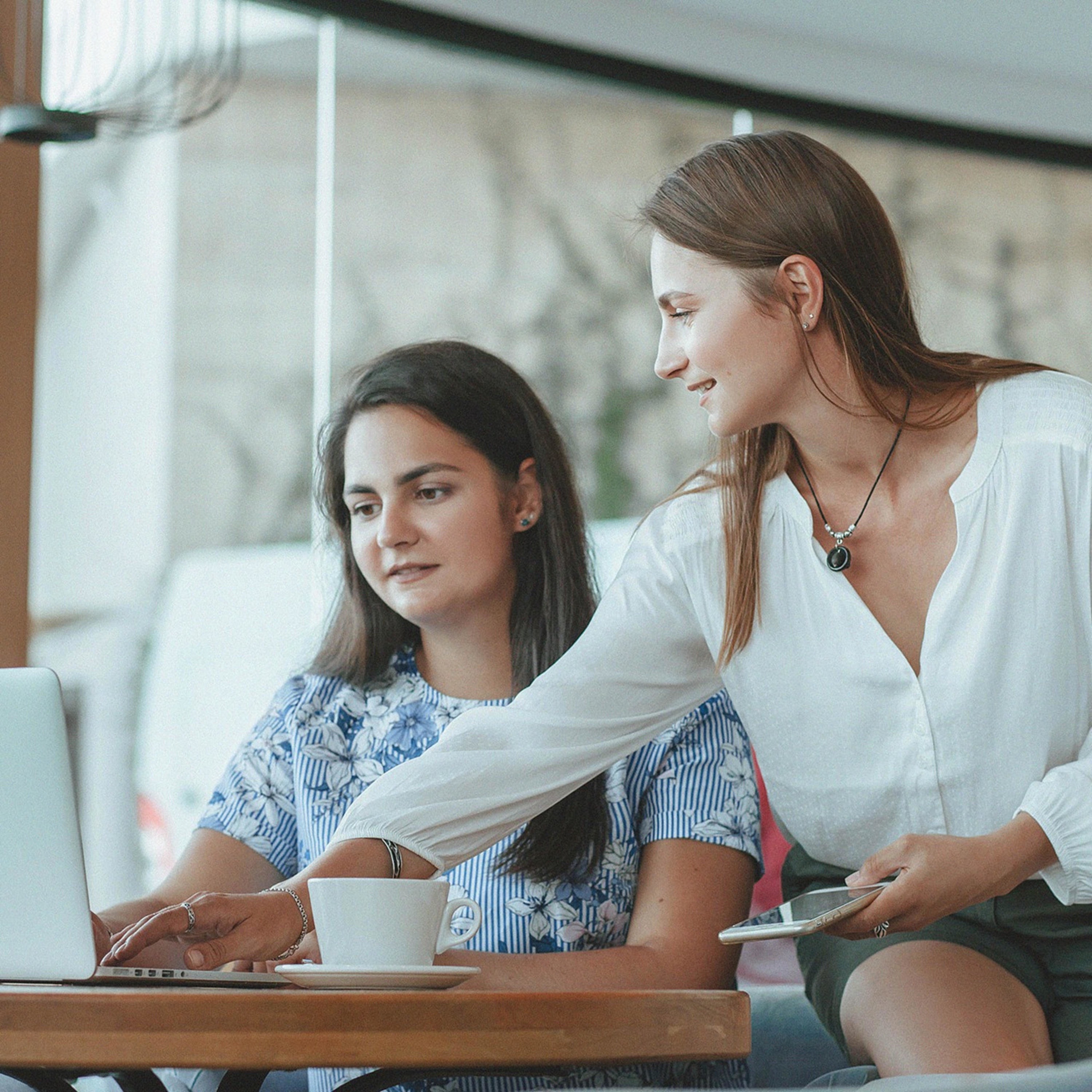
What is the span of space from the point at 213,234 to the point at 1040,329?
8.24 feet

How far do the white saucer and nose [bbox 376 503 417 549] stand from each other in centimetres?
82

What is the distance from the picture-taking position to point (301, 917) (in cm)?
132

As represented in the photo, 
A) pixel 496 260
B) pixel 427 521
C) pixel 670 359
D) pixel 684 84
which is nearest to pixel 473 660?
pixel 427 521

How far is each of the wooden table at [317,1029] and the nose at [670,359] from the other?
0.77 metres

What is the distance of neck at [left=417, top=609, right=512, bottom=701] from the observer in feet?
6.17

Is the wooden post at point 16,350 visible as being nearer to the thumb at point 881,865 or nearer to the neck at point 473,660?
the neck at point 473,660

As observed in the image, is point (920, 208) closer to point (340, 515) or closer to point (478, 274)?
point (478, 274)

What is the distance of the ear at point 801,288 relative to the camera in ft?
5.19

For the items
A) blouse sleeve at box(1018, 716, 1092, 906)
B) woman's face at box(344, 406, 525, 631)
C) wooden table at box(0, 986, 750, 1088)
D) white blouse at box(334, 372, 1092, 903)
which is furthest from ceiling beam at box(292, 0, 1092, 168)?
wooden table at box(0, 986, 750, 1088)

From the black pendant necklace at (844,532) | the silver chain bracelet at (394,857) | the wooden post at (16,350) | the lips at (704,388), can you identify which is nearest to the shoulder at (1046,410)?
the black pendant necklace at (844,532)

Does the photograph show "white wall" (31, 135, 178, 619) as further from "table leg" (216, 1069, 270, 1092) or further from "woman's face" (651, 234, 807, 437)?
"table leg" (216, 1069, 270, 1092)

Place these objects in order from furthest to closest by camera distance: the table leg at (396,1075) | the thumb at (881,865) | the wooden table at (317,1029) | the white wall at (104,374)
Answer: the white wall at (104,374)
the thumb at (881,865)
the table leg at (396,1075)
the wooden table at (317,1029)

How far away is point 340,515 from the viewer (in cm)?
205

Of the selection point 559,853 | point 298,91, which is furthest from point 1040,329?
point 559,853
